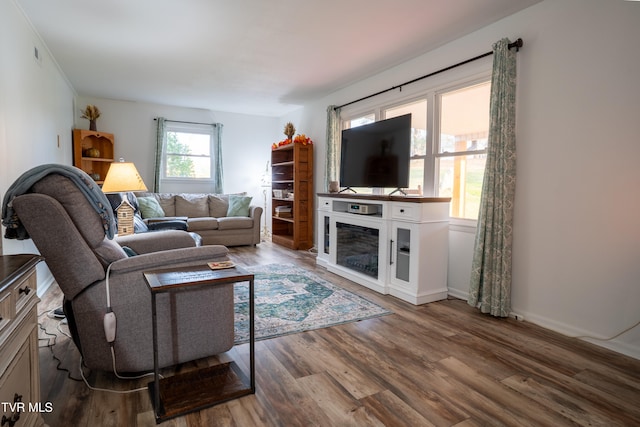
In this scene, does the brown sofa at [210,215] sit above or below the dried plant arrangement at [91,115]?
below

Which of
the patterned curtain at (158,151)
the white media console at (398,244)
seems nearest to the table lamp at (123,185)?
the white media console at (398,244)

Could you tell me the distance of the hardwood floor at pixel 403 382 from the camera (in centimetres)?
162

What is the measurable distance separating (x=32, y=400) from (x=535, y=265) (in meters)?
3.17

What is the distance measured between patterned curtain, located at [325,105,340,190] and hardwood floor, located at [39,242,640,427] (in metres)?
2.79

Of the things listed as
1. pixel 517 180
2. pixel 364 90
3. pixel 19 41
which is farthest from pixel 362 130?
pixel 19 41

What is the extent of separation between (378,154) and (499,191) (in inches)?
55.9

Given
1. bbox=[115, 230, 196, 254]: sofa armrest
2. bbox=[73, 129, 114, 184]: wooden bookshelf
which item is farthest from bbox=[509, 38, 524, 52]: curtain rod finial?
bbox=[73, 129, 114, 184]: wooden bookshelf

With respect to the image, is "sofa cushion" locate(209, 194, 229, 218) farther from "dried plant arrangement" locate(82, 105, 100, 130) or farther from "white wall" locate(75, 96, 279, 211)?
"dried plant arrangement" locate(82, 105, 100, 130)

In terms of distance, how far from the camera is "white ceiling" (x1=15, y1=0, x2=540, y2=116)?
2781mm

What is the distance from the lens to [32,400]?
1.30m

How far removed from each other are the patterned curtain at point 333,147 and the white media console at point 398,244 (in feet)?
3.44

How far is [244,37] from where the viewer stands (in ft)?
11.0

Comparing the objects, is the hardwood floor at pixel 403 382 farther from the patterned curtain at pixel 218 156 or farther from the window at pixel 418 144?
the patterned curtain at pixel 218 156

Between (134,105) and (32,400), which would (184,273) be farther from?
(134,105)
